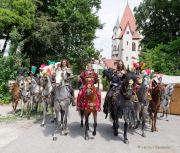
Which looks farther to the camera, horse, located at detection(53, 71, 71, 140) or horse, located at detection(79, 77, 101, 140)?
horse, located at detection(53, 71, 71, 140)

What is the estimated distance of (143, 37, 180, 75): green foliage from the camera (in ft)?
144

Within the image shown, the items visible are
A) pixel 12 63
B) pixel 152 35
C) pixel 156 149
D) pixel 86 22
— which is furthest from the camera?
pixel 152 35

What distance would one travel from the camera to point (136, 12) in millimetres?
53469

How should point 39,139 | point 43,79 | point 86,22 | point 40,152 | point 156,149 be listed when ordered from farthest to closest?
point 86,22, point 43,79, point 39,139, point 156,149, point 40,152

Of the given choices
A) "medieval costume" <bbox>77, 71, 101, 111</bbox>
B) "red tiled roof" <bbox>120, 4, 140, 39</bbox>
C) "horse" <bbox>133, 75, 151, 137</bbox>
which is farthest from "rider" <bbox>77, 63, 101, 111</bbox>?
"red tiled roof" <bbox>120, 4, 140, 39</bbox>

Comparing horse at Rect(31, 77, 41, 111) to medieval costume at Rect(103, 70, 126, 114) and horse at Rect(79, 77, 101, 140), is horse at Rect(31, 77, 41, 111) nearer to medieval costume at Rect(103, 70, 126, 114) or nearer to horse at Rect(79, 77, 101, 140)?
medieval costume at Rect(103, 70, 126, 114)

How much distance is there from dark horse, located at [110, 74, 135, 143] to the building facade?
4661 inches

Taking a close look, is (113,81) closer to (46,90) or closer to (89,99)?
(89,99)

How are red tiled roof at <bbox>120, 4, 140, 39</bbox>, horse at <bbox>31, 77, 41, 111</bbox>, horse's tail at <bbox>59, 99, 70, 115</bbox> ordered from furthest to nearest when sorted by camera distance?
red tiled roof at <bbox>120, 4, 140, 39</bbox> < horse at <bbox>31, 77, 41, 111</bbox> < horse's tail at <bbox>59, 99, 70, 115</bbox>

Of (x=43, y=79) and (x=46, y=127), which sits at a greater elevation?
(x=43, y=79)

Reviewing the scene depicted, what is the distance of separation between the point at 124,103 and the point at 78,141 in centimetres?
203

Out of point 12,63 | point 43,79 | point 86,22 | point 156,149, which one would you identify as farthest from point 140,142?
point 86,22

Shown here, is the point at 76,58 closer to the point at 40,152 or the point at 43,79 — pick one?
the point at 43,79

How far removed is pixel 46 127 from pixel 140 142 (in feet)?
13.8
